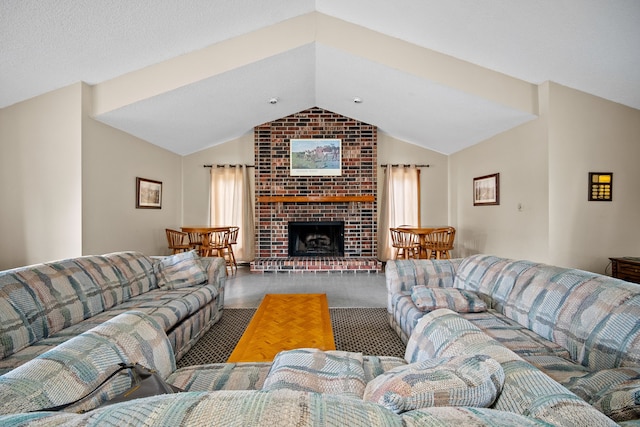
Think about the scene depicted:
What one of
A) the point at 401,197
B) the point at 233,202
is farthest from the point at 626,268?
the point at 233,202

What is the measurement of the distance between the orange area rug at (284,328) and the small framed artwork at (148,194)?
2.68 meters

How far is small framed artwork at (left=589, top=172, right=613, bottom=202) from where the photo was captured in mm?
3764

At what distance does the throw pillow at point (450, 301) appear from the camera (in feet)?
7.06

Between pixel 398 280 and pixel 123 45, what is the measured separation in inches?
143

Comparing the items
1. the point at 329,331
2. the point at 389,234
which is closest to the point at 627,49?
the point at 329,331

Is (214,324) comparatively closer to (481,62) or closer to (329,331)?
(329,331)

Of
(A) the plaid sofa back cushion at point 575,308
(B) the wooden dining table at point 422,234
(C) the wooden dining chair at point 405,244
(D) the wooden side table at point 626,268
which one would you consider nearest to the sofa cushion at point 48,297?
(A) the plaid sofa back cushion at point 575,308

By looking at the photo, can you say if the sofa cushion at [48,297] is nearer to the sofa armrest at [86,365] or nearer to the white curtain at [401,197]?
the sofa armrest at [86,365]

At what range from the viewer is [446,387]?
73 cm

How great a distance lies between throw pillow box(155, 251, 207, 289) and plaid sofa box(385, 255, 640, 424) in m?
1.89

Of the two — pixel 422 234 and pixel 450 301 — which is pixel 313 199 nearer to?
pixel 422 234

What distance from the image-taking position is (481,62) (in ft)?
12.4

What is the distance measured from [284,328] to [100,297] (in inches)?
59.4

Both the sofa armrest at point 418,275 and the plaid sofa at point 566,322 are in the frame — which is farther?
the sofa armrest at point 418,275
